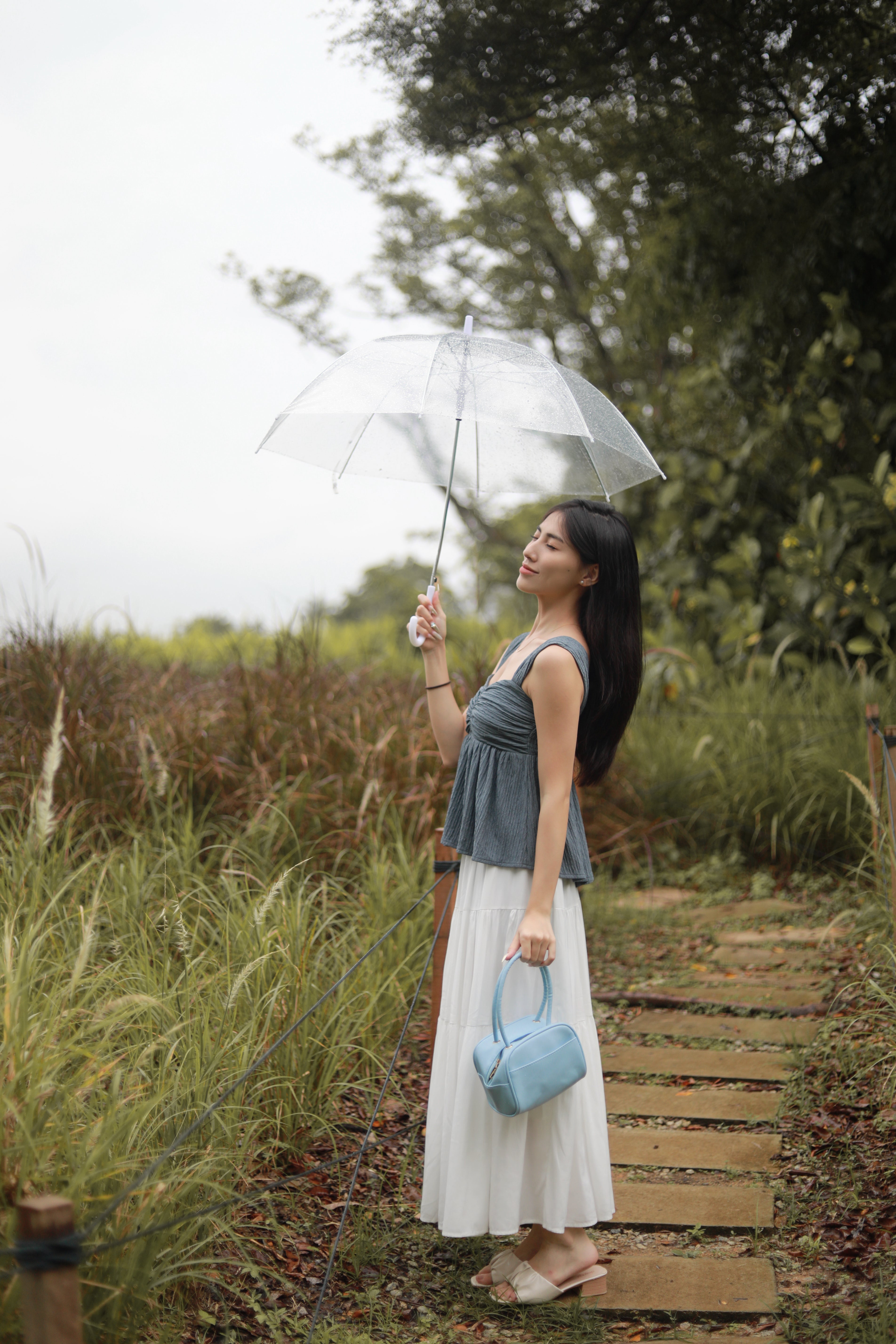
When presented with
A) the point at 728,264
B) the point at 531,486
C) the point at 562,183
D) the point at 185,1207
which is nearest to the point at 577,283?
the point at 562,183

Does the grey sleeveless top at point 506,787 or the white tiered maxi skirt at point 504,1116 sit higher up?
the grey sleeveless top at point 506,787

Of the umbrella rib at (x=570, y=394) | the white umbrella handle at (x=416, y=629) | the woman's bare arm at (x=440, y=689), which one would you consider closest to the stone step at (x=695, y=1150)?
the woman's bare arm at (x=440, y=689)

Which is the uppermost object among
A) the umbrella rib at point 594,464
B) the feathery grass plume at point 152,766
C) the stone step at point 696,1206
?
the umbrella rib at point 594,464

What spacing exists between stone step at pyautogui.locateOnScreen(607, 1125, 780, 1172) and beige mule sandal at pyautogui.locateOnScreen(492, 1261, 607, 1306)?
0.62 metres

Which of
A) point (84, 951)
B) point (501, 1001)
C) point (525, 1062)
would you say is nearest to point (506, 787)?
point (501, 1001)

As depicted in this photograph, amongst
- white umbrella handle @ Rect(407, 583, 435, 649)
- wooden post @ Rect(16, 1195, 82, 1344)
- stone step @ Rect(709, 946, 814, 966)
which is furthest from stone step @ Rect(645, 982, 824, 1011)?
wooden post @ Rect(16, 1195, 82, 1344)

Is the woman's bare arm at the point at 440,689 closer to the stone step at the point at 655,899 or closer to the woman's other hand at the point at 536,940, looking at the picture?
the woman's other hand at the point at 536,940

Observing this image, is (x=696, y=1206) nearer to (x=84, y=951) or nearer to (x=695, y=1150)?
(x=695, y=1150)

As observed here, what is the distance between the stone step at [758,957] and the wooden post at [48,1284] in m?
3.96

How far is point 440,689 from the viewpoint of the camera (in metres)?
2.85

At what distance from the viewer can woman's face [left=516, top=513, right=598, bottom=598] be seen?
272 cm

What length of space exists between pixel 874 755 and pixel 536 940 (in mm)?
3045

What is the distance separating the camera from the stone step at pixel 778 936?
518 cm

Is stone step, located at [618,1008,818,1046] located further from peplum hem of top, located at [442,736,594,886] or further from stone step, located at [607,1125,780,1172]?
peplum hem of top, located at [442,736,594,886]
